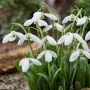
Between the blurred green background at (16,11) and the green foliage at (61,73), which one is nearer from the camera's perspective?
Result: the green foliage at (61,73)

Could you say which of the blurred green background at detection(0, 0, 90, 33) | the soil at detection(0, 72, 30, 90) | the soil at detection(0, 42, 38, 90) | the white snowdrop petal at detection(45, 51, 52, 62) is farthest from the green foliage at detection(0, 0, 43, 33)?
the white snowdrop petal at detection(45, 51, 52, 62)

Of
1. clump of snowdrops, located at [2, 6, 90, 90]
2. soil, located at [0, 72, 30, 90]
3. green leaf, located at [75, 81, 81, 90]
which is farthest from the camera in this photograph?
soil, located at [0, 72, 30, 90]

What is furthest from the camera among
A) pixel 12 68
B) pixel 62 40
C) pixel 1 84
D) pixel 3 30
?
pixel 3 30

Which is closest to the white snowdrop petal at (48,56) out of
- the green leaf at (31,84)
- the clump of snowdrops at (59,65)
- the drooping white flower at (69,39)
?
the clump of snowdrops at (59,65)

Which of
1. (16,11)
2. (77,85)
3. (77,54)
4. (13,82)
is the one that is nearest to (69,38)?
(77,54)

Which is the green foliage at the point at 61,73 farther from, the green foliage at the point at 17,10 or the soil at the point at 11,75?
the green foliage at the point at 17,10

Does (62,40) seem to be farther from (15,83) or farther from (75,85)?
(15,83)

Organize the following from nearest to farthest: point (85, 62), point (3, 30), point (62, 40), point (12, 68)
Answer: point (62, 40)
point (85, 62)
point (12, 68)
point (3, 30)

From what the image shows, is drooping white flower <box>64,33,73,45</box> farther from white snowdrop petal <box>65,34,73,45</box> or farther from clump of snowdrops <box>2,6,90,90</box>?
clump of snowdrops <box>2,6,90,90</box>

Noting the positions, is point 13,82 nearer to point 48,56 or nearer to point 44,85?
point 44,85

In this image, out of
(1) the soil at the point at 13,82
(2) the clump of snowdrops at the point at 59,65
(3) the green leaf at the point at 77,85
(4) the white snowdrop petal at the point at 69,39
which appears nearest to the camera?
(4) the white snowdrop petal at the point at 69,39

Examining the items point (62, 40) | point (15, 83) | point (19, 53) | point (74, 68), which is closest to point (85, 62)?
point (74, 68)
